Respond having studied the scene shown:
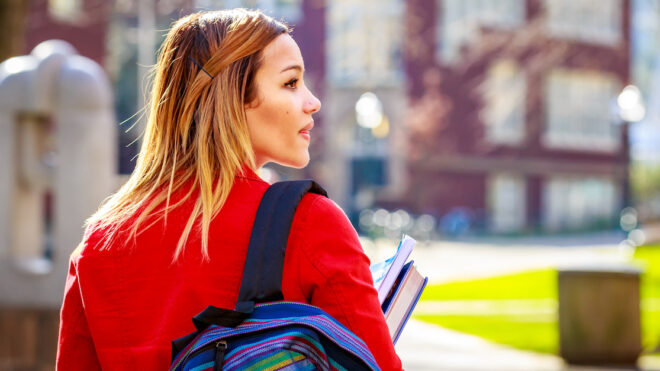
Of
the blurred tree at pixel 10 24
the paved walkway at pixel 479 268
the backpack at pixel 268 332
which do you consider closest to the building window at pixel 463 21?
the paved walkway at pixel 479 268

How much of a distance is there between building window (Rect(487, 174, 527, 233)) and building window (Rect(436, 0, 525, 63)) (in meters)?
5.82

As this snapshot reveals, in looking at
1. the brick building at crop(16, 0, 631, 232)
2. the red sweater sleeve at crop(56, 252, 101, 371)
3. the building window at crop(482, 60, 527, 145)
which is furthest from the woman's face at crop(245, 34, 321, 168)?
the building window at crop(482, 60, 527, 145)

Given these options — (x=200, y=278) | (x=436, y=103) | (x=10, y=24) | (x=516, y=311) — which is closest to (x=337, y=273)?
(x=200, y=278)

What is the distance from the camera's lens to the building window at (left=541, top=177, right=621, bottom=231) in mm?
39375

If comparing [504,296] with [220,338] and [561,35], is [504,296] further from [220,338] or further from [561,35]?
[561,35]

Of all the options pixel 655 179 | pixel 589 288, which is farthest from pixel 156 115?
pixel 655 179

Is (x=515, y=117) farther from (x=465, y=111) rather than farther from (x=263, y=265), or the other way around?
(x=263, y=265)

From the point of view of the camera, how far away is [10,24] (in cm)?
844

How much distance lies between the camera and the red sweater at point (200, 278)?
1489 millimetres

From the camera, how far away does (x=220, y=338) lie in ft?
4.74

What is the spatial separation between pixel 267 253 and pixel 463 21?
119 ft

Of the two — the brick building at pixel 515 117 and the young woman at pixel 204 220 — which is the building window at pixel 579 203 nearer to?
the brick building at pixel 515 117

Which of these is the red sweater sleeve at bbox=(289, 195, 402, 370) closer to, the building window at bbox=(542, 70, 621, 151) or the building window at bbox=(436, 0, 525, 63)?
the building window at bbox=(436, 0, 525, 63)

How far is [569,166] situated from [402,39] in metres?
10.2
